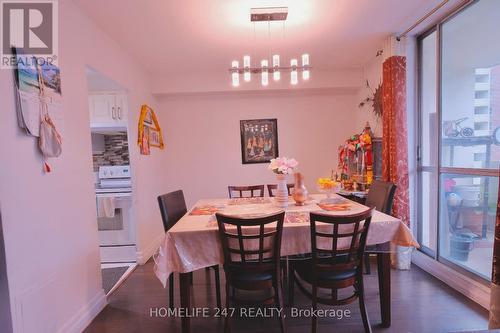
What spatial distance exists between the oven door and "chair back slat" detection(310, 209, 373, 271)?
2468 mm

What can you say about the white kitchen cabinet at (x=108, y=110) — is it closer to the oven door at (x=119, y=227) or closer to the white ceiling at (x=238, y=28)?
the white ceiling at (x=238, y=28)

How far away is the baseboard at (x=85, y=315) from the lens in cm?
182

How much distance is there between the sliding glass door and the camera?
2.11m

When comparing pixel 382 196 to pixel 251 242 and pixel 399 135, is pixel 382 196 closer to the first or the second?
pixel 399 135

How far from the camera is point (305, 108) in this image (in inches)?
162

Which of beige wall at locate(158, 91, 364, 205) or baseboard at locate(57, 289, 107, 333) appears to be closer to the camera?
baseboard at locate(57, 289, 107, 333)

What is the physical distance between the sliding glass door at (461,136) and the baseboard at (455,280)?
0.30 ft

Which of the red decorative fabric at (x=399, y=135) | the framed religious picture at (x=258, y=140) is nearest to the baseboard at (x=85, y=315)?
the framed religious picture at (x=258, y=140)

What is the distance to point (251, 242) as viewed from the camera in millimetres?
1716

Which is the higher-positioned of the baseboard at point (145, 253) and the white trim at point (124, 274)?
the baseboard at point (145, 253)

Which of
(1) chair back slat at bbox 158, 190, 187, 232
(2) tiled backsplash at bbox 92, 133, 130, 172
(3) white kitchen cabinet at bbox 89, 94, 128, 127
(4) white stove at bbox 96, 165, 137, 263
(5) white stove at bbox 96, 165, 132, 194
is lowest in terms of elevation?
(4) white stove at bbox 96, 165, 137, 263

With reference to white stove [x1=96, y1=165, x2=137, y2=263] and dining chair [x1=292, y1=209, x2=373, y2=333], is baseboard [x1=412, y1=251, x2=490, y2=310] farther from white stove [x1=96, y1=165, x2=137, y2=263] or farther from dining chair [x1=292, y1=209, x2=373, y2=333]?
white stove [x1=96, y1=165, x2=137, y2=263]

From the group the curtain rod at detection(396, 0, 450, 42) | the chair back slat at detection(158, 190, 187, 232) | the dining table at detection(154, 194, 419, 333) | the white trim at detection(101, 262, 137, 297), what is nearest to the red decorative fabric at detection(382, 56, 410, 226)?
the curtain rod at detection(396, 0, 450, 42)

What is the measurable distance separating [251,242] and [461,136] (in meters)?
2.29
